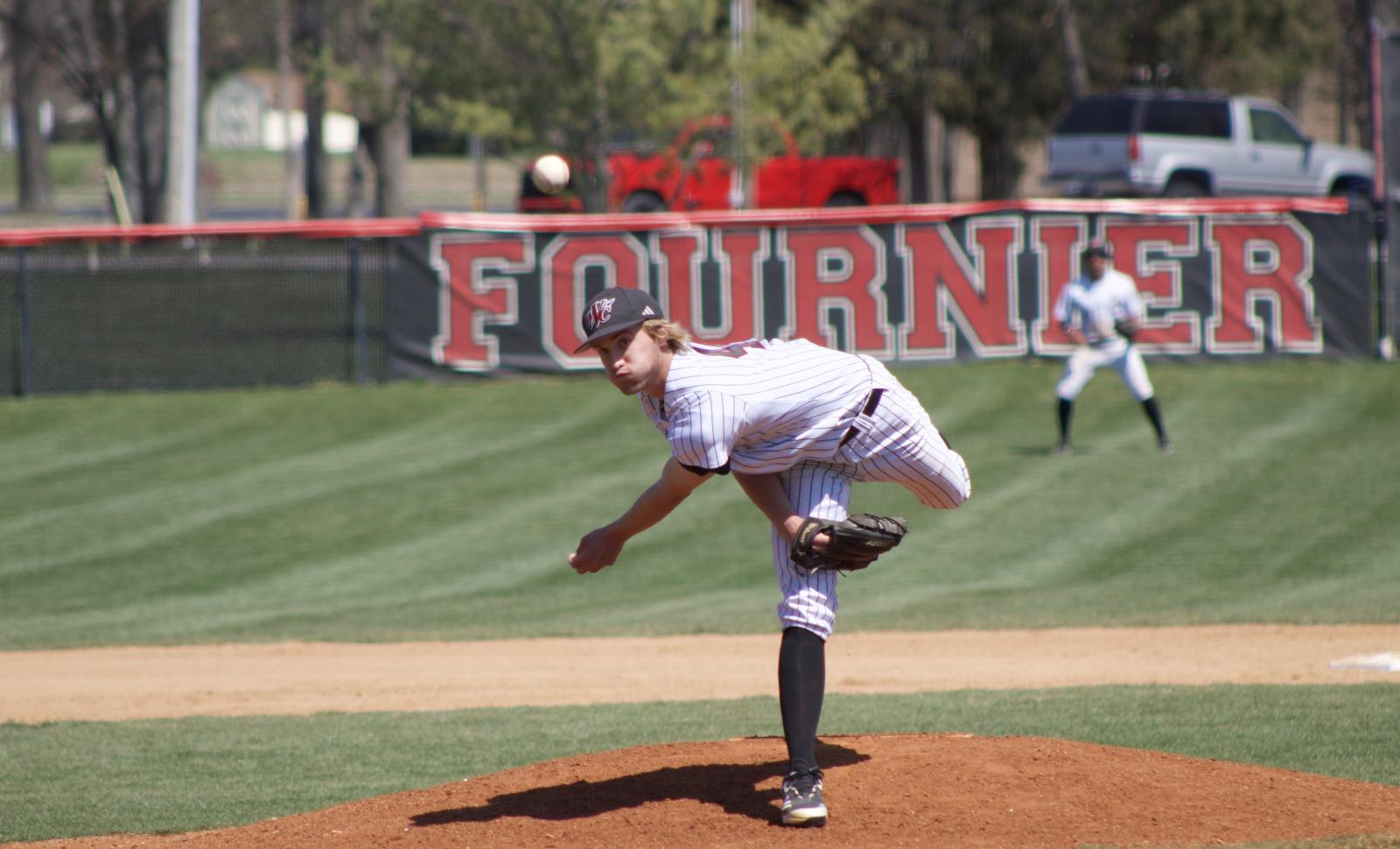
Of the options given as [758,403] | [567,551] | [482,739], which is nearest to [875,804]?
[758,403]

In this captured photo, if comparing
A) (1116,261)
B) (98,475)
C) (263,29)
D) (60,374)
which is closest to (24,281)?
(60,374)

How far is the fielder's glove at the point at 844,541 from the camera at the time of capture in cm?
445

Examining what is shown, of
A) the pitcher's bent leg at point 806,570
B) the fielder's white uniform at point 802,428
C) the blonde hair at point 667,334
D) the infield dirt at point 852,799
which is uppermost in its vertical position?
the blonde hair at point 667,334

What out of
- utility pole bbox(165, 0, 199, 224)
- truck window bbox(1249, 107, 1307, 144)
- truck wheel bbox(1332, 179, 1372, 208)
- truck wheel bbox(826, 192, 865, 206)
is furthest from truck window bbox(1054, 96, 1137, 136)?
utility pole bbox(165, 0, 199, 224)

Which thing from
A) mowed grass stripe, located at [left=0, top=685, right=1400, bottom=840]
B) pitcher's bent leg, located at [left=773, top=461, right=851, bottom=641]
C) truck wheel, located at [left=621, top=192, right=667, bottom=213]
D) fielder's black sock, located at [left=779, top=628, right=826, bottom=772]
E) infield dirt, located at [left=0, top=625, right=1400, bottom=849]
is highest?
truck wheel, located at [left=621, top=192, right=667, bottom=213]

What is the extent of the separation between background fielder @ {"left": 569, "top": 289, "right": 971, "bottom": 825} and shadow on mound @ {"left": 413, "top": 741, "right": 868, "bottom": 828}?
353 mm

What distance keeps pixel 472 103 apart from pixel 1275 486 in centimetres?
1474

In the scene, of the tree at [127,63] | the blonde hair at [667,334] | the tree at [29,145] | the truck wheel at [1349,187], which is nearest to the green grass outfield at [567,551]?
the blonde hair at [667,334]

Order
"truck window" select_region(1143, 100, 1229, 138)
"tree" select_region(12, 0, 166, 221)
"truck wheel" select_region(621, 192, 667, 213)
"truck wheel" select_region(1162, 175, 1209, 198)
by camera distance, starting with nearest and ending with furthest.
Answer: "truck wheel" select_region(1162, 175, 1209, 198) → "truck window" select_region(1143, 100, 1229, 138) → "truck wheel" select_region(621, 192, 667, 213) → "tree" select_region(12, 0, 166, 221)

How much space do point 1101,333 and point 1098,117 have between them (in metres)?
13.6

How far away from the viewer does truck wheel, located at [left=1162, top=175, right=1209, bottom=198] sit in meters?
26.0

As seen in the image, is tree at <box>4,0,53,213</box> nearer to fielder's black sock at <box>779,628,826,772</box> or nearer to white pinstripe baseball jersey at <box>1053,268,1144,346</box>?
white pinstripe baseball jersey at <box>1053,268,1144,346</box>

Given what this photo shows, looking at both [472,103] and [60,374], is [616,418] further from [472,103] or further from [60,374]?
[472,103]

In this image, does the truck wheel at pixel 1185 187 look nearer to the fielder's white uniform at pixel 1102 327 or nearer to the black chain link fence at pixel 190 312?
the fielder's white uniform at pixel 1102 327
